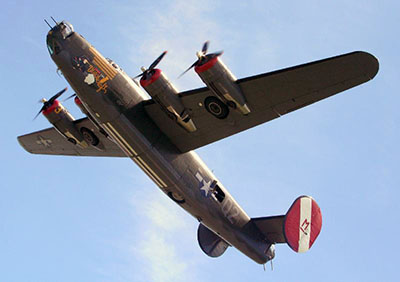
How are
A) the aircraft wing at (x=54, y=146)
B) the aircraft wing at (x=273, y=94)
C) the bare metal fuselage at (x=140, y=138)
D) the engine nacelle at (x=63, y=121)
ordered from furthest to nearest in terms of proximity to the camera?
the aircraft wing at (x=54, y=146) < the engine nacelle at (x=63, y=121) < the bare metal fuselage at (x=140, y=138) < the aircraft wing at (x=273, y=94)

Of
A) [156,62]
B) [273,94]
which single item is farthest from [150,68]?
[273,94]

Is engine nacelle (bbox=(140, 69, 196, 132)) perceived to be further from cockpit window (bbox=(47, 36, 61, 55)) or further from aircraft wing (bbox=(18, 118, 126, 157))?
aircraft wing (bbox=(18, 118, 126, 157))

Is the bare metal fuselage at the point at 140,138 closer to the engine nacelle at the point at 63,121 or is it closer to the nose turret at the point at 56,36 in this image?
the nose turret at the point at 56,36

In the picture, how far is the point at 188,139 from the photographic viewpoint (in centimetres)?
1953

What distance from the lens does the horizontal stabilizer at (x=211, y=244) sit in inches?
906

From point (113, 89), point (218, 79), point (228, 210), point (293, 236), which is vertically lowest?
point (293, 236)

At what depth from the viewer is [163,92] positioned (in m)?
17.8

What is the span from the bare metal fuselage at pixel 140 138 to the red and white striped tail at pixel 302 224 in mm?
2064

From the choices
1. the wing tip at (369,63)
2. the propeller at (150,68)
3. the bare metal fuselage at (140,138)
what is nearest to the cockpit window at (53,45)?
the bare metal fuselage at (140,138)

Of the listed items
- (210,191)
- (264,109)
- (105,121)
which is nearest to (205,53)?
(264,109)

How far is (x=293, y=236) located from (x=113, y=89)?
357 inches

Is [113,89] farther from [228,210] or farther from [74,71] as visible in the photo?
[228,210]

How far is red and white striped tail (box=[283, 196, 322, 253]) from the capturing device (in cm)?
2061

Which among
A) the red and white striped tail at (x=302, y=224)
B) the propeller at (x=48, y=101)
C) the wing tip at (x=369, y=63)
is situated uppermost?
the propeller at (x=48, y=101)
